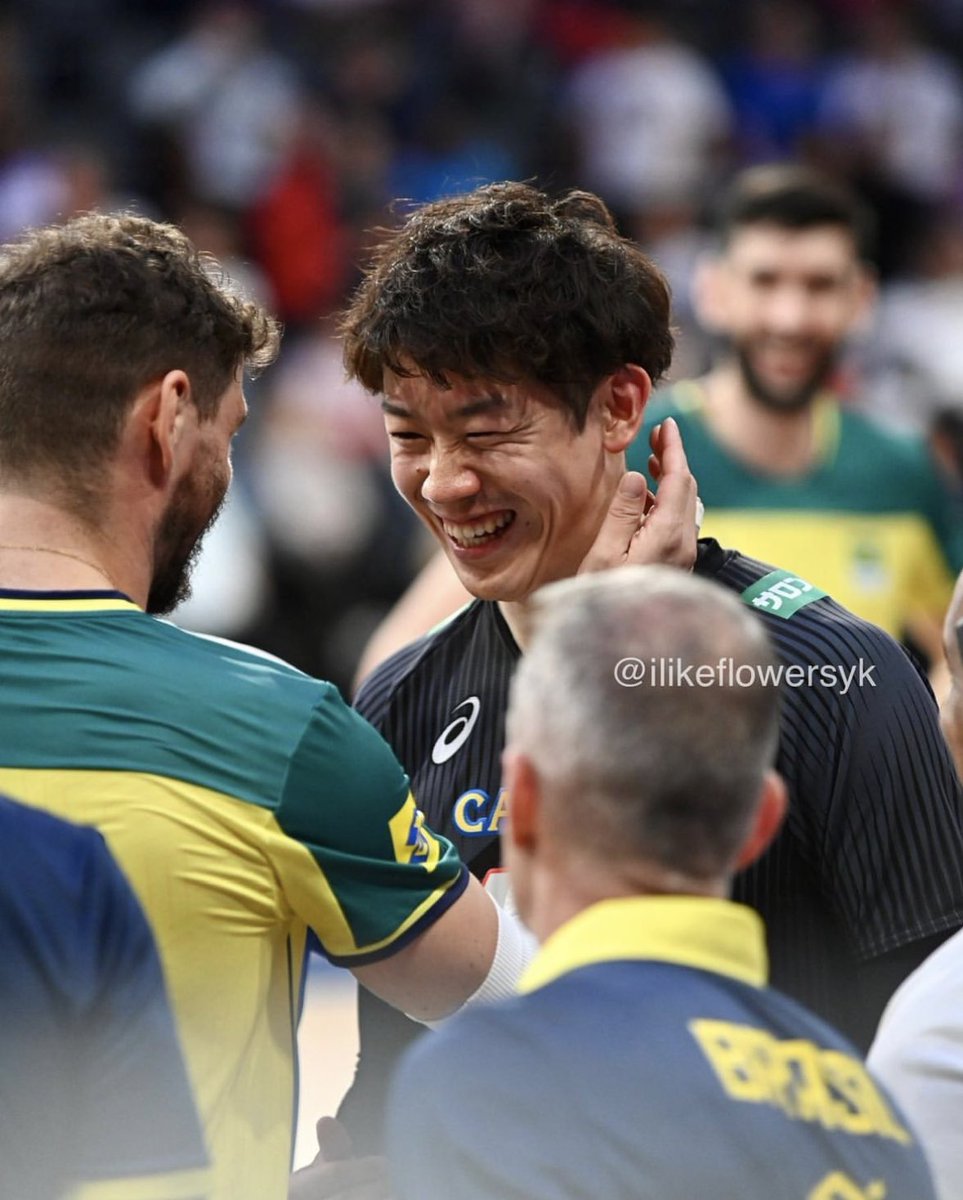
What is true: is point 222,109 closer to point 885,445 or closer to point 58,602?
point 885,445

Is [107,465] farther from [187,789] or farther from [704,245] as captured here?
[704,245]

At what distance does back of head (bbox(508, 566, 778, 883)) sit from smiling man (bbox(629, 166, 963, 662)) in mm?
3240

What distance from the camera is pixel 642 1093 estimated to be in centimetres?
148

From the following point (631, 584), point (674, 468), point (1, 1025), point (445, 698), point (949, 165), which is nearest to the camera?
point (631, 584)

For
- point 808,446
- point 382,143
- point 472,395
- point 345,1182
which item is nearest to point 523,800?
point 345,1182

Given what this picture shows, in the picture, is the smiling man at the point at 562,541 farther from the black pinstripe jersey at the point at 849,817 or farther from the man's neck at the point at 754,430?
the man's neck at the point at 754,430

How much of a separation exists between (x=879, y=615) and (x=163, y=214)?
18.8 ft

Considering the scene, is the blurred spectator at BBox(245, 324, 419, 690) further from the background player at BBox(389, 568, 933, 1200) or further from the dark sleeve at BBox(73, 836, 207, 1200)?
the background player at BBox(389, 568, 933, 1200)

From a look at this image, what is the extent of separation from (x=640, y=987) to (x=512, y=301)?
126 centimetres

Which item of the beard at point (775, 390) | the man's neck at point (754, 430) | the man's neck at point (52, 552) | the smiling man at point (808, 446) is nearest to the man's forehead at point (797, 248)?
the smiling man at point (808, 446)

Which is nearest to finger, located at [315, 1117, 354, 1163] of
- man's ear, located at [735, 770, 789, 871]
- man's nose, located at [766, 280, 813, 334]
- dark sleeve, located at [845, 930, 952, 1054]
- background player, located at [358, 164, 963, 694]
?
dark sleeve, located at [845, 930, 952, 1054]

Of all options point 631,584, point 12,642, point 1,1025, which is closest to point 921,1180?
point 631,584

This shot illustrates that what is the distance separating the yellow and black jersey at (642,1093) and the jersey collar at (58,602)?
2.40 ft

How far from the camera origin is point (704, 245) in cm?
962
